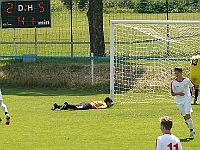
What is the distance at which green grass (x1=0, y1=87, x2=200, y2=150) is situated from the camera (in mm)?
13664

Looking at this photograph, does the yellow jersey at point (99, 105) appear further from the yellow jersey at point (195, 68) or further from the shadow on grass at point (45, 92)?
the shadow on grass at point (45, 92)

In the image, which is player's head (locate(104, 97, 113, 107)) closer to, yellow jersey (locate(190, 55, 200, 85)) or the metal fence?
yellow jersey (locate(190, 55, 200, 85))

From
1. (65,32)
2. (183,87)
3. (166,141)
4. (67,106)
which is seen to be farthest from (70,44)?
(166,141)

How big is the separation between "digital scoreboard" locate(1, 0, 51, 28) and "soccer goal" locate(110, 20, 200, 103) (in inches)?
133

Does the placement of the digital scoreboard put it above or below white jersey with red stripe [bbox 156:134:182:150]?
above

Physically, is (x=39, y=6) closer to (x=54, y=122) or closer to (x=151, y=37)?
(x=151, y=37)

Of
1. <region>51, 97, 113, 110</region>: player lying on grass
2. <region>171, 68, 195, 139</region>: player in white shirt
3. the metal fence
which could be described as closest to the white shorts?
<region>171, 68, 195, 139</region>: player in white shirt

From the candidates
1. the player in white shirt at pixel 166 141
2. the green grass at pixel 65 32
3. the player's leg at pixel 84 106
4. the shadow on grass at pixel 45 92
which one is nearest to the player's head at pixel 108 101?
the player's leg at pixel 84 106

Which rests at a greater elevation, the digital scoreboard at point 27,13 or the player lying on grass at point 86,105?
the digital scoreboard at point 27,13

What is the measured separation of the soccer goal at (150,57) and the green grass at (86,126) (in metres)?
1.47

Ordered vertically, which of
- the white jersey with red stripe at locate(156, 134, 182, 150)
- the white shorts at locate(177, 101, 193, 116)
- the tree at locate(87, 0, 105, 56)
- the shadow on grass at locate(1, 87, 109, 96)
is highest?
the tree at locate(87, 0, 105, 56)

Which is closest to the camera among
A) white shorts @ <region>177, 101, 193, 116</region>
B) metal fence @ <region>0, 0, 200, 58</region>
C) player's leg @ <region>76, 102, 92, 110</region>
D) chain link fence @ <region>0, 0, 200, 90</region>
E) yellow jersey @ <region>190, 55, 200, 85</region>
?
white shorts @ <region>177, 101, 193, 116</region>

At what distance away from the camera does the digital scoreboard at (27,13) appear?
24.6 m

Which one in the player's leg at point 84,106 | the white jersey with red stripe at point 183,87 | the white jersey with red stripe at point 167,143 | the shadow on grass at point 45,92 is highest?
the white jersey with red stripe at point 183,87
